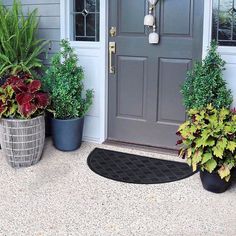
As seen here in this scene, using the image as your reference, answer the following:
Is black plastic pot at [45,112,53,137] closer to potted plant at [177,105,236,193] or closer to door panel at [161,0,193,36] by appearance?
door panel at [161,0,193,36]

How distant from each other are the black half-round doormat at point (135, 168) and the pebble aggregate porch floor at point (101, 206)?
0.30 feet

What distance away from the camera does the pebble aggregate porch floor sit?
2658mm

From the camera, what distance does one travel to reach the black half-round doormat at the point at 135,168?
3.43 meters

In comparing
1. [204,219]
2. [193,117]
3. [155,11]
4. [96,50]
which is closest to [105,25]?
[96,50]

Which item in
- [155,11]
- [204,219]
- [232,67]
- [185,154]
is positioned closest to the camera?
[204,219]

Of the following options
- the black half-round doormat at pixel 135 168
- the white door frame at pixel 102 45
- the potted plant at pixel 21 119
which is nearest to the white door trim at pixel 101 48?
the white door frame at pixel 102 45

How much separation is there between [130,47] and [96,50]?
359mm

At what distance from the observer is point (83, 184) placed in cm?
334

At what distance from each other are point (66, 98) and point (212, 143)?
1.51 metres

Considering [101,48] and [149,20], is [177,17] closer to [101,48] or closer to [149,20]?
[149,20]

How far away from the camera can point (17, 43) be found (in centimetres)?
400

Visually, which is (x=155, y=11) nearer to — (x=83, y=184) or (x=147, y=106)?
(x=147, y=106)

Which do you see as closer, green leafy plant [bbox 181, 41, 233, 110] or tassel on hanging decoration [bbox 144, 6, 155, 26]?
green leafy plant [bbox 181, 41, 233, 110]

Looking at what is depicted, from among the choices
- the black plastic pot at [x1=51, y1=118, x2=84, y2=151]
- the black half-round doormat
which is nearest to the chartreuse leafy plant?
the black half-round doormat
